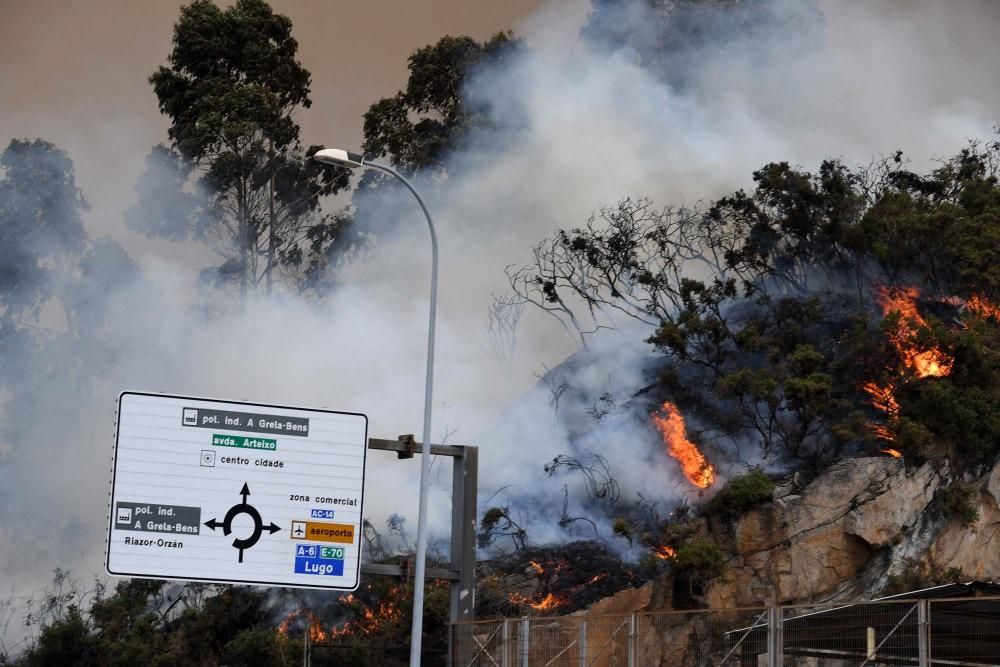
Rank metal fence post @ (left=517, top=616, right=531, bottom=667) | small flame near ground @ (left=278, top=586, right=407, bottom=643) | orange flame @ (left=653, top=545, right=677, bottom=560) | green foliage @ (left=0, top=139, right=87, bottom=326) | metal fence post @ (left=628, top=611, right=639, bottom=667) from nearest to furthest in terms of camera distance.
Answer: metal fence post @ (left=628, top=611, right=639, bottom=667) < metal fence post @ (left=517, top=616, right=531, bottom=667) < orange flame @ (left=653, top=545, right=677, bottom=560) < small flame near ground @ (left=278, top=586, right=407, bottom=643) < green foliage @ (left=0, top=139, right=87, bottom=326)

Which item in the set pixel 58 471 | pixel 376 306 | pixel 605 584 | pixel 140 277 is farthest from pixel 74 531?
pixel 605 584

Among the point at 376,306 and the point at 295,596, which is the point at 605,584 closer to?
the point at 295,596

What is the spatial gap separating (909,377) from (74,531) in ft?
116

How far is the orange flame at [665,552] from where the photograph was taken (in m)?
39.8

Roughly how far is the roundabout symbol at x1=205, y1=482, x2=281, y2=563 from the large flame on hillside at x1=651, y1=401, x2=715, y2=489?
24840mm

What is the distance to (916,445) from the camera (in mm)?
38906

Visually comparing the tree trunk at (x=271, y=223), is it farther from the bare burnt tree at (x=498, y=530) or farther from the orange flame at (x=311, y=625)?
the orange flame at (x=311, y=625)

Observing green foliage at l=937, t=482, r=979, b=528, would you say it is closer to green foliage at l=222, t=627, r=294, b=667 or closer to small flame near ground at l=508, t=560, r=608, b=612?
small flame near ground at l=508, t=560, r=608, b=612

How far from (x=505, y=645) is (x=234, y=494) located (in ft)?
18.9

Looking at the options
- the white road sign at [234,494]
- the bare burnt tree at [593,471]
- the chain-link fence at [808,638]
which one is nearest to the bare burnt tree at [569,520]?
the bare burnt tree at [593,471]

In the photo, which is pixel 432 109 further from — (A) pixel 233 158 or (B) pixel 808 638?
(B) pixel 808 638

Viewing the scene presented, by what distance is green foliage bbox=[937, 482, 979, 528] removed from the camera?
3762 centimetres

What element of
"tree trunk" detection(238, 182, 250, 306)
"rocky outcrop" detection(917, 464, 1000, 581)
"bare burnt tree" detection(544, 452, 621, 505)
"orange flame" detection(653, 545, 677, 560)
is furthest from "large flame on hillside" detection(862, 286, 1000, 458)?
"tree trunk" detection(238, 182, 250, 306)

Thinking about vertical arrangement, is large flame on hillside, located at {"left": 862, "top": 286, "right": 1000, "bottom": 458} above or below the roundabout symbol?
above
